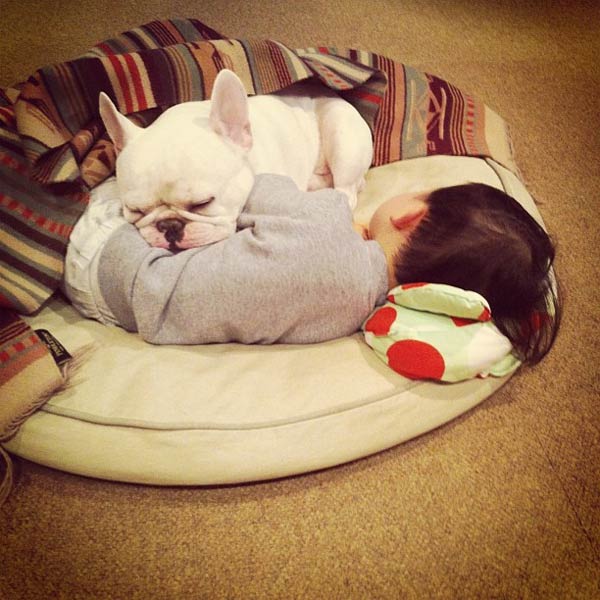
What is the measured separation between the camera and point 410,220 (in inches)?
48.8

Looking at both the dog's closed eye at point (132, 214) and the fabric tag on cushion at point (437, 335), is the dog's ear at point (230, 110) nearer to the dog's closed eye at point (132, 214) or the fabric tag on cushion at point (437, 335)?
the dog's closed eye at point (132, 214)

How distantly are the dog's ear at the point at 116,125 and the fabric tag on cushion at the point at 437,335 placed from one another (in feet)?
2.41

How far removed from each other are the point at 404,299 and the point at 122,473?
2.34 feet

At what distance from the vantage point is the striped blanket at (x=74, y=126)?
1.22 metres

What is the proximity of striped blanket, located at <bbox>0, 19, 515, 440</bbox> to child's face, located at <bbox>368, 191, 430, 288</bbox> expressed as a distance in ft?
1.76

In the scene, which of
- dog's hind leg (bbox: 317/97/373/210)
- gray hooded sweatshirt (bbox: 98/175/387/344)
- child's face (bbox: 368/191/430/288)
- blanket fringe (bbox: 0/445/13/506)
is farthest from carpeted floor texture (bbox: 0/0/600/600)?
dog's hind leg (bbox: 317/97/373/210)

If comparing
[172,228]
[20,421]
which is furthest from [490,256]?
[20,421]

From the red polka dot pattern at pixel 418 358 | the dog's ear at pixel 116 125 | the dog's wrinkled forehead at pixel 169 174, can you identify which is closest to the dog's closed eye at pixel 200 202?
the dog's wrinkled forehead at pixel 169 174

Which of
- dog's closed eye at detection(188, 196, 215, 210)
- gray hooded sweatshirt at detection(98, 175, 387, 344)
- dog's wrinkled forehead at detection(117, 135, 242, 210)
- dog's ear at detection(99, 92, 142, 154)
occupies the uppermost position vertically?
dog's ear at detection(99, 92, 142, 154)

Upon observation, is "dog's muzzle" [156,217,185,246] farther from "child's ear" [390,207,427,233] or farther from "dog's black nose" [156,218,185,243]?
"child's ear" [390,207,427,233]

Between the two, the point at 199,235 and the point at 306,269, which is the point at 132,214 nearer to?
the point at 199,235

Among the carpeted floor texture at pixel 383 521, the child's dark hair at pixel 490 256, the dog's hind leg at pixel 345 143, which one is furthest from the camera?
the dog's hind leg at pixel 345 143

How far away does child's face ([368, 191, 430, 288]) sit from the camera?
48.6 inches

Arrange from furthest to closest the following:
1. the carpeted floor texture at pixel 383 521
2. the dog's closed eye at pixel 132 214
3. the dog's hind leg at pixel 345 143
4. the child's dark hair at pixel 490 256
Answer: the dog's hind leg at pixel 345 143, the dog's closed eye at pixel 132 214, the child's dark hair at pixel 490 256, the carpeted floor texture at pixel 383 521
